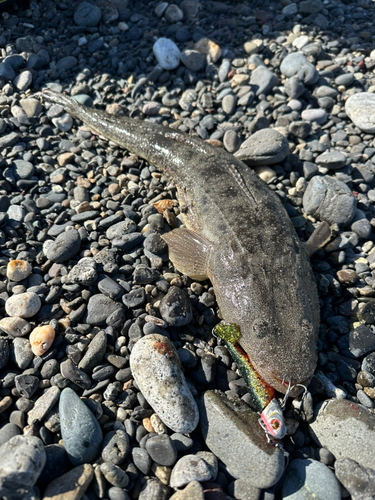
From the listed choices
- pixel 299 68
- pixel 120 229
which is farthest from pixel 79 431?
pixel 299 68

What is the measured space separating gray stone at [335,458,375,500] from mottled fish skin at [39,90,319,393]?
719 millimetres

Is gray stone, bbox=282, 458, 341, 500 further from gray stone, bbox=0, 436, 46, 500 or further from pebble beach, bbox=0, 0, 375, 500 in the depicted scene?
gray stone, bbox=0, 436, 46, 500

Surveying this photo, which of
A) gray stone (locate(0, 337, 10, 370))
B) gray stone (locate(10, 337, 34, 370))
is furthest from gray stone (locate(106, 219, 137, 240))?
gray stone (locate(0, 337, 10, 370))

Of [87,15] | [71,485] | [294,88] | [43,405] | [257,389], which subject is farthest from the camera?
[87,15]

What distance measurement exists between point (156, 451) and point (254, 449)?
80 cm

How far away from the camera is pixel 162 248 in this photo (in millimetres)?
4570

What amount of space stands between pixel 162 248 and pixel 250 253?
1071 mm

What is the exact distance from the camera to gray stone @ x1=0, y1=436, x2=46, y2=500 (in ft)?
8.99

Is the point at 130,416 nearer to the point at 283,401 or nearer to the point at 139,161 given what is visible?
the point at 283,401

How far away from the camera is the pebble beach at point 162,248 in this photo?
10.4ft

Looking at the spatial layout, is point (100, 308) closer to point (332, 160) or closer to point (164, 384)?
point (164, 384)

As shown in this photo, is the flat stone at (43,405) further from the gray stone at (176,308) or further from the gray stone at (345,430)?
the gray stone at (345,430)

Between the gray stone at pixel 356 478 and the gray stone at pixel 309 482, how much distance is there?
0.27 feet

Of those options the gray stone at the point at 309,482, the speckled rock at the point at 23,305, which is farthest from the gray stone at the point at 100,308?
the gray stone at the point at 309,482
